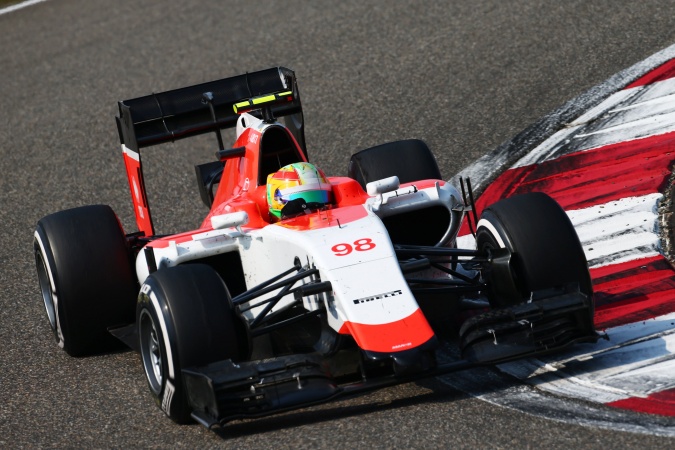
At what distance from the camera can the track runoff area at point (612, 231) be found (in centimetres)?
640

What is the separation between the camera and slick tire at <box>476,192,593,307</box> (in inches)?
276

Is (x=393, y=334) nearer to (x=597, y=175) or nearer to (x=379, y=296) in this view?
(x=379, y=296)

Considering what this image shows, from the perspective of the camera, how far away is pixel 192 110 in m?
9.16

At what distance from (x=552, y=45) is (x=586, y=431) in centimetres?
784

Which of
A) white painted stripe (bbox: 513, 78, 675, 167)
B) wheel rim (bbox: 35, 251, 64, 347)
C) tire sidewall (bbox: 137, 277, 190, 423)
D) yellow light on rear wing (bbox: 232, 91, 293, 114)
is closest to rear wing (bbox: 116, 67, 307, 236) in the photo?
yellow light on rear wing (bbox: 232, 91, 293, 114)

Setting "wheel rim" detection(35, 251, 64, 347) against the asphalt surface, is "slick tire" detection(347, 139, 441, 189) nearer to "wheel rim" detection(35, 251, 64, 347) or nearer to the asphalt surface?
the asphalt surface

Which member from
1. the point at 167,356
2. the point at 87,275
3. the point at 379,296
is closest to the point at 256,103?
the point at 87,275

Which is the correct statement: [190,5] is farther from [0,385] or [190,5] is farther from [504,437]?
[504,437]

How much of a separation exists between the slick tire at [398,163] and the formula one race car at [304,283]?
0.03 feet

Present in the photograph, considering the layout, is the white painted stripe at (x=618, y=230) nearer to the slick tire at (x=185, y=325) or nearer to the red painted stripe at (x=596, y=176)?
the red painted stripe at (x=596, y=176)

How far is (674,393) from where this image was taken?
6.27 metres

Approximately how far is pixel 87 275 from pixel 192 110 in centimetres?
178

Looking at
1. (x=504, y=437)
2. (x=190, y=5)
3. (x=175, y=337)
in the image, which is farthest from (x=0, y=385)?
(x=190, y=5)

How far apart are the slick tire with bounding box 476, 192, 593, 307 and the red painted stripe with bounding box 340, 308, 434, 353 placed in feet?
2.86
